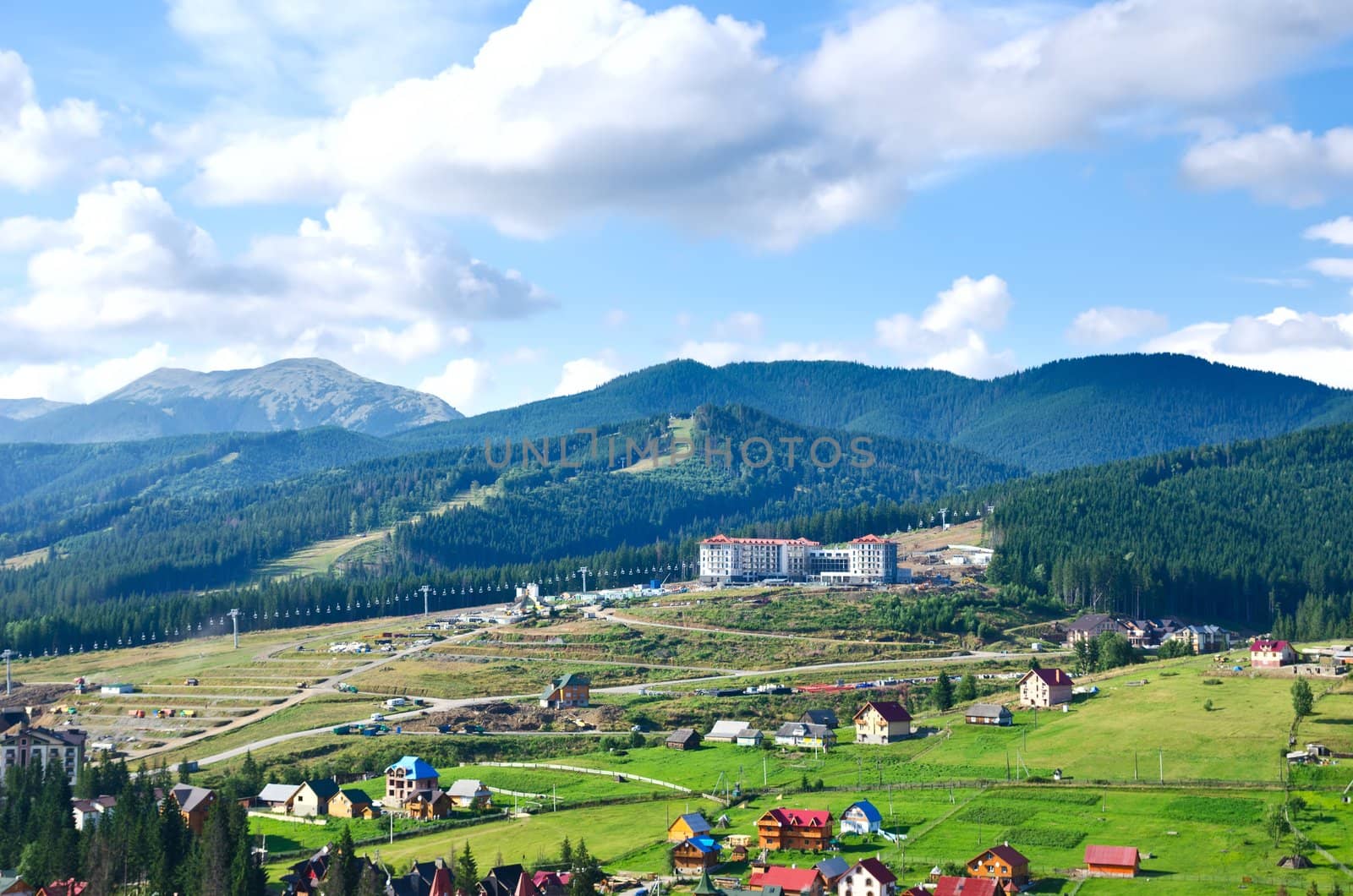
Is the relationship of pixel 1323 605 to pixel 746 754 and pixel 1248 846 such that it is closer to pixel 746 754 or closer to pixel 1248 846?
pixel 746 754

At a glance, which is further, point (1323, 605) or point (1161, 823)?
point (1323, 605)

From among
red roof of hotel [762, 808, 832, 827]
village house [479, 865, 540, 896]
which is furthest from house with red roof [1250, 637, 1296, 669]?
village house [479, 865, 540, 896]

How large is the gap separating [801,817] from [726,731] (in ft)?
123

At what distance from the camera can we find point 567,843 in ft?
281

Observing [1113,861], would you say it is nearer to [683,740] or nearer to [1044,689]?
[1044,689]

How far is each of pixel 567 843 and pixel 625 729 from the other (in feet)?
177

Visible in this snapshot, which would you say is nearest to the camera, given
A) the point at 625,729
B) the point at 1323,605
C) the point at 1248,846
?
the point at 1248,846

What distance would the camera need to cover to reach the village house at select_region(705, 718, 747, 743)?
127m

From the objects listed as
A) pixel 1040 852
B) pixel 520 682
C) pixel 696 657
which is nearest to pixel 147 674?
pixel 520 682

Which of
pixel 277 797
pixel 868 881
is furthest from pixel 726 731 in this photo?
pixel 868 881

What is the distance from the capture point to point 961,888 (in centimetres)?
7544

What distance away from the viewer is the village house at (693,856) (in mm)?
85062

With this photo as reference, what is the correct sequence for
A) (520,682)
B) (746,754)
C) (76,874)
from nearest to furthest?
(76,874)
(746,754)
(520,682)

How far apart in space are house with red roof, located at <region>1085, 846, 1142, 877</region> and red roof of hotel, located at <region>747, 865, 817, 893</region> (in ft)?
49.8
